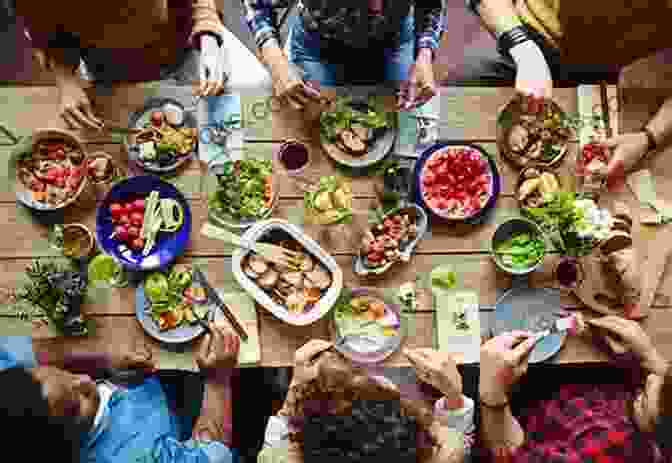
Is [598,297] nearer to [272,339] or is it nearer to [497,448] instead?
[497,448]

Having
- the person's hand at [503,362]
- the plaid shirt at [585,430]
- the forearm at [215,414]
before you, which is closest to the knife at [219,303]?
the forearm at [215,414]

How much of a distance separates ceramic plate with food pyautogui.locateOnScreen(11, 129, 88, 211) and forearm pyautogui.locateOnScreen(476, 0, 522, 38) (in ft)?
4.52

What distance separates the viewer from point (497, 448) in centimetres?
182

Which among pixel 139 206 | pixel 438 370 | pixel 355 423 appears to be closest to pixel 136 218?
pixel 139 206

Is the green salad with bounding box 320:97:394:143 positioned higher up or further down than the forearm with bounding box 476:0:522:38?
further down

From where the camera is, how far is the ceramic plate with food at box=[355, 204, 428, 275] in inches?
72.7

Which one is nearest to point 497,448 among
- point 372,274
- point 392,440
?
point 392,440

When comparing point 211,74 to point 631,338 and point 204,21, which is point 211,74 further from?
point 631,338

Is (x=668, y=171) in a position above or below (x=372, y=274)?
above

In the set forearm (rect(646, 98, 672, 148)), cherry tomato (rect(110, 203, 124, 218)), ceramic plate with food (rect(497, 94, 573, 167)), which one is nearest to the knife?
cherry tomato (rect(110, 203, 124, 218))

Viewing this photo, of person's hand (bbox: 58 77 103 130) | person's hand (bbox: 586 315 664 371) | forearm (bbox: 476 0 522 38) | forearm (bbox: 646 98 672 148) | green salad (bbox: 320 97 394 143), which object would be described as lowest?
person's hand (bbox: 586 315 664 371)

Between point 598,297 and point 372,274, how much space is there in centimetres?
69

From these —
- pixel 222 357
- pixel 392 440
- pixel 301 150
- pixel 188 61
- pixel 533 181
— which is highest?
pixel 188 61

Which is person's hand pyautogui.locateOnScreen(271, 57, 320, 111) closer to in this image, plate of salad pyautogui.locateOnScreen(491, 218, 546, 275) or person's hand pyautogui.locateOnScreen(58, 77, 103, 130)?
person's hand pyautogui.locateOnScreen(58, 77, 103, 130)
